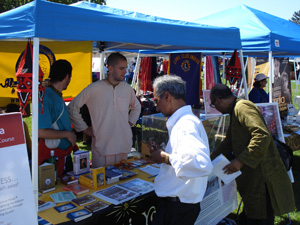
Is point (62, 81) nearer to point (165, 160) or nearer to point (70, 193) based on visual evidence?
point (70, 193)

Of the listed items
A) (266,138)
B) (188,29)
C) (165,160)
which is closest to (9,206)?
(165,160)

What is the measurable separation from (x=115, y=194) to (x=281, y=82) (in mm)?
6250

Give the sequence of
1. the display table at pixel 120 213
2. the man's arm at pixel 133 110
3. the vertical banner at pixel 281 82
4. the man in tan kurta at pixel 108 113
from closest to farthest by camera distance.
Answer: the display table at pixel 120 213 < the man in tan kurta at pixel 108 113 < the man's arm at pixel 133 110 < the vertical banner at pixel 281 82

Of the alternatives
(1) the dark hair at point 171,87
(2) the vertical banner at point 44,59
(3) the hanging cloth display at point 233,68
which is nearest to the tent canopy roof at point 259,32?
(3) the hanging cloth display at point 233,68

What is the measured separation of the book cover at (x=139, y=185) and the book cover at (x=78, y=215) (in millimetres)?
493

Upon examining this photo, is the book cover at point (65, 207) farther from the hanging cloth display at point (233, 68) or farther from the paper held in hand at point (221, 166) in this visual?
the hanging cloth display at point (233, 68)

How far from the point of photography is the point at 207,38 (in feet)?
9.39

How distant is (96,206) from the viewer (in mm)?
1966

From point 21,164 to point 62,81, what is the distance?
1.23 metres

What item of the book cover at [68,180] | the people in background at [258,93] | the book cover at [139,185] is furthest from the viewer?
the people in background at [258,93]

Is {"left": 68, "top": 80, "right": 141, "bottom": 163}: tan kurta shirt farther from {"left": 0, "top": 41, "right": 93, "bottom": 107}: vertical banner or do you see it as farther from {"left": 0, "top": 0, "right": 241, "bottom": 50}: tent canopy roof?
{"left": 0, "top": 41, "right": 93, "bottom": 107}: vertical banner

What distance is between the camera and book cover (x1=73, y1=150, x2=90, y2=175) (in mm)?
2451

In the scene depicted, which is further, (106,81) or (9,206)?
(106,81)

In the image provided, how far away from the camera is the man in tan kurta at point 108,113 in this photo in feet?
9.35
